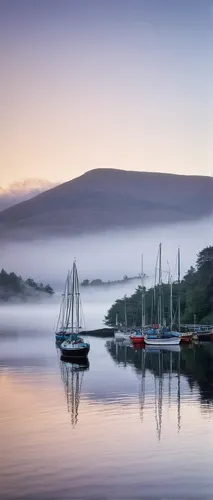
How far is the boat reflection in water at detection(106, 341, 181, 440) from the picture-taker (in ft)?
24.9

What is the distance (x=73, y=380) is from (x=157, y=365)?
7.94 ft

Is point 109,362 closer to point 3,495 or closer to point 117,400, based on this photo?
point 117,400

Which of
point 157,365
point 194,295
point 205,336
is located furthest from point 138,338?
point 157,365

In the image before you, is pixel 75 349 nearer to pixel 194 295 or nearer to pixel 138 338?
pixel 138 338

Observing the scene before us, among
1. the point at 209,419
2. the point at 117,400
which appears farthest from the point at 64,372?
the point at 209,419

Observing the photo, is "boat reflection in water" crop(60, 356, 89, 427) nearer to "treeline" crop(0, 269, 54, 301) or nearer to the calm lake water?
the calm lake water

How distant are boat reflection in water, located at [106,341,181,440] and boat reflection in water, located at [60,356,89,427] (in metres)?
0.62

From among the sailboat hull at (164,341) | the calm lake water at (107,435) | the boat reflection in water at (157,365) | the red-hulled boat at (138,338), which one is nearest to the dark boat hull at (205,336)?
the red-hulled boat at (138,338)

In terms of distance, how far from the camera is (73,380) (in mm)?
10336

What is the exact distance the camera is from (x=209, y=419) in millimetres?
6492

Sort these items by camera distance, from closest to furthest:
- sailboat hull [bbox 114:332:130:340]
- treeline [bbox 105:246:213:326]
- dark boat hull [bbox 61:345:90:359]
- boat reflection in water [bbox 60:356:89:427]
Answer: boat reflection in water [bbox 60:356:89:427]
dark boat hull [bbox 61:345:90:359]
treeline [bbox 105:246:213:326]
sailboat hull [bbox 114:332:130:340]

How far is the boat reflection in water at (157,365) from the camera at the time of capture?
7595 millimetres

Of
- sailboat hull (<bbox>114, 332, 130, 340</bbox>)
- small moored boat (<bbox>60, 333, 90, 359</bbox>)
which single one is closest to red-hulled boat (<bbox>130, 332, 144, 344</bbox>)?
sailboat hull (<bbox>114, 332, 130, 340</bbox>)

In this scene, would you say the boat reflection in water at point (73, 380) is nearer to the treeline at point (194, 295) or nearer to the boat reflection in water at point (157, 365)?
the boat reflection in water at point (157, 365)
